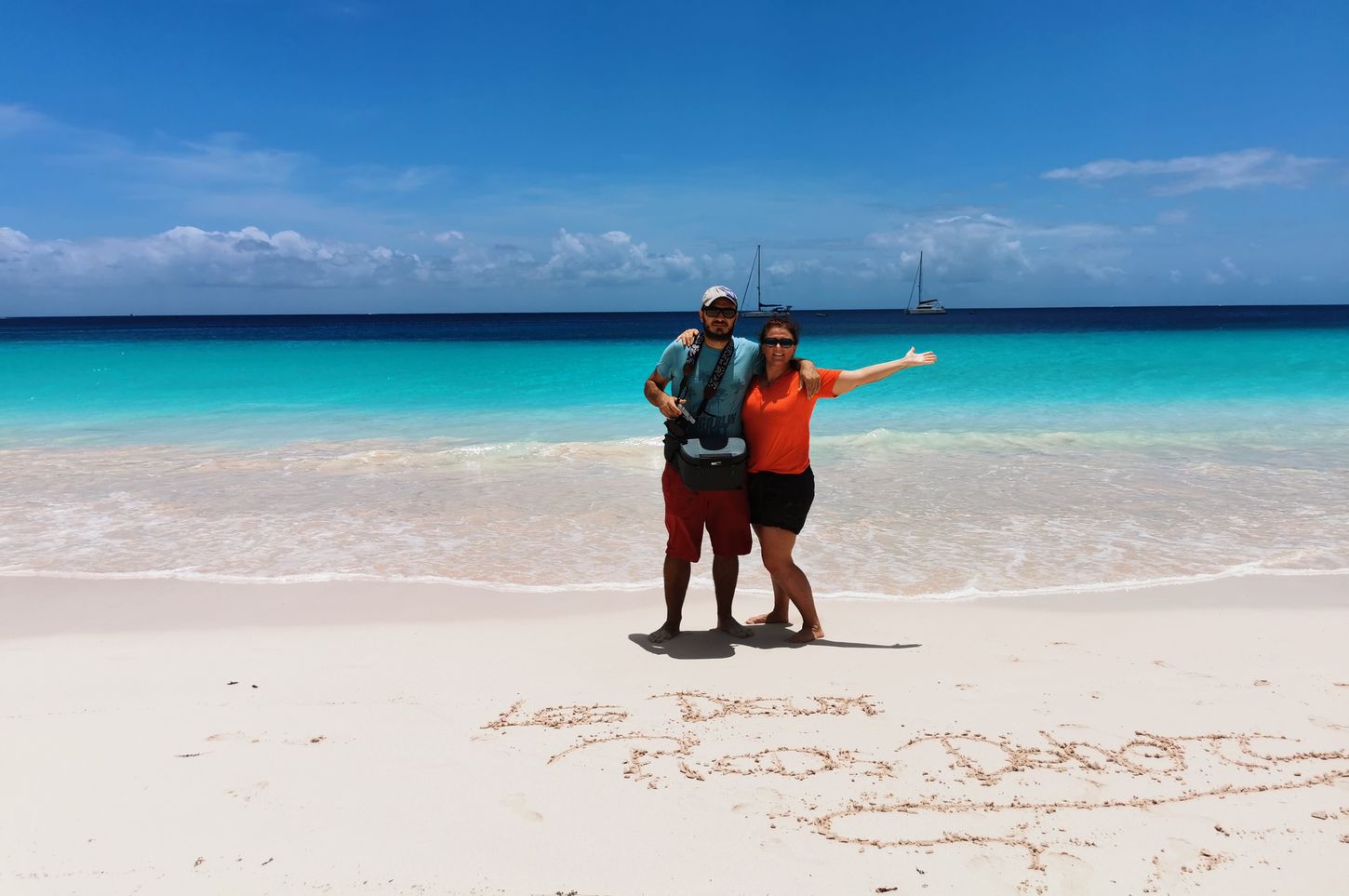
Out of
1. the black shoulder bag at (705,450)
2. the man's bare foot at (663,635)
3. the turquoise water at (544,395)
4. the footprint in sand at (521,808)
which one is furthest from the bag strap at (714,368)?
the turquoise water at (544,395)

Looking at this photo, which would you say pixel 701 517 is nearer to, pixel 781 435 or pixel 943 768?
pixel 781 435

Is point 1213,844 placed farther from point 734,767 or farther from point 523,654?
point 523,654

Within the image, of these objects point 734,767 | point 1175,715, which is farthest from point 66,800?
point 1175,715

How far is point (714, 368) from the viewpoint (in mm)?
4402

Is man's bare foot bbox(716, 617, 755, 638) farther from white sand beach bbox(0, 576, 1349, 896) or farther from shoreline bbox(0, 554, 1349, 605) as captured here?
shoreline bbox(0, 554, 1349, 605)

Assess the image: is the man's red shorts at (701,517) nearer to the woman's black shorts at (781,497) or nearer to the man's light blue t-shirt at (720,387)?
the woman's black shorts at (781,497)

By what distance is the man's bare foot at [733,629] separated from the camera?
4.82 m

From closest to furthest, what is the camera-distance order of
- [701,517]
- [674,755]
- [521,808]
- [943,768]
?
[521,808] < [943,768] < [674,755] < [701,517]

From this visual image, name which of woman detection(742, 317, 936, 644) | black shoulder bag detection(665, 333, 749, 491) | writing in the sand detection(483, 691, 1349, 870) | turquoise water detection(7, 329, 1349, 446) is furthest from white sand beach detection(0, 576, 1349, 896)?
turquoise water detection(7, 329, 1349, 446)

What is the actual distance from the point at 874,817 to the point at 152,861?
2.23 metres

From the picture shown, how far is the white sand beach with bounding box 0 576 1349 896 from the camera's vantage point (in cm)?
260

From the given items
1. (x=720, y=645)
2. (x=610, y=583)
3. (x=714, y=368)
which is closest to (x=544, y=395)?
(x=610, y=583)

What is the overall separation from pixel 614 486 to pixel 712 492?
187 inches

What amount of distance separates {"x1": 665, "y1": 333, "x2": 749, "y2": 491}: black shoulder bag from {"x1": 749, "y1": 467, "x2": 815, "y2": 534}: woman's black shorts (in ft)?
0.50
